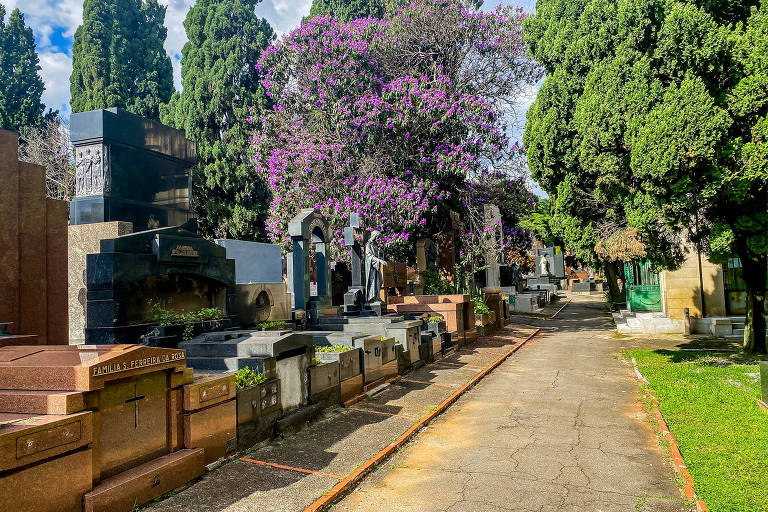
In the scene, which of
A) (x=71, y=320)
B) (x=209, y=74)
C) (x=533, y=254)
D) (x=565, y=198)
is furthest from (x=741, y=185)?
(x=533, y=254)

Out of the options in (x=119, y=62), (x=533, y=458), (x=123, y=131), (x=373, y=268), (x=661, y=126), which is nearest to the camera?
(x=533, y=458)

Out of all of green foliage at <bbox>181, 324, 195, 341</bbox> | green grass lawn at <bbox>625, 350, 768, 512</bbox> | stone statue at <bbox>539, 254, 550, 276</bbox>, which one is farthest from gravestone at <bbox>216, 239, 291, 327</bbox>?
stone statue at <bbox>539, 254, 550, 276</bbox>

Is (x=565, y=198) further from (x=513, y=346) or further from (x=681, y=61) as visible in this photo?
(x=513, y=346)

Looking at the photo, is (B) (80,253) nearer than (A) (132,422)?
No

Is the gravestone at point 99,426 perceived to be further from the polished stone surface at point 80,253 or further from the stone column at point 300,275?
the stone column at point 300,275

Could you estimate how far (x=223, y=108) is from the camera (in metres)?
28.5

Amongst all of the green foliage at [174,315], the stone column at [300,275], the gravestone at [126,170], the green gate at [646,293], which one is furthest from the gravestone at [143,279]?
the green gate at [646,293]

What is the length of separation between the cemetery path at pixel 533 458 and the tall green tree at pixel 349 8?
87.4 feet

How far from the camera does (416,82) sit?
18.9m

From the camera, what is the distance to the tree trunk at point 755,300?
12586mm

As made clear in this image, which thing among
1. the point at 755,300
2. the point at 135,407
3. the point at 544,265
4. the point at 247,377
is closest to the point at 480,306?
the point at 755,300

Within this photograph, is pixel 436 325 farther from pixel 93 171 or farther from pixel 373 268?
pixel 93 171

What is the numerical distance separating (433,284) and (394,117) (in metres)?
7.00

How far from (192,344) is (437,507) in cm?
418
